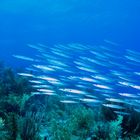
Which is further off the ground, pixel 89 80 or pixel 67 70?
pixel 67 70

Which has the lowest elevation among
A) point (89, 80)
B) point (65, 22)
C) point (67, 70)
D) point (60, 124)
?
point (60, 124)

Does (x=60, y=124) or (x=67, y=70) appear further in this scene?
(x=67, y=70)

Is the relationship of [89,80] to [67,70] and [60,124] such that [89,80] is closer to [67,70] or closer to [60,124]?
[67,70]

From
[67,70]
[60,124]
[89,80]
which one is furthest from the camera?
[67,70]

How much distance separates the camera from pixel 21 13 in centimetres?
8756

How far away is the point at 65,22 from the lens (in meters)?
102

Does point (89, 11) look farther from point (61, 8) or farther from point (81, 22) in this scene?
point (81, 22)

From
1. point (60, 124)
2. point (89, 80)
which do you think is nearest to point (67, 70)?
point (89, 80)

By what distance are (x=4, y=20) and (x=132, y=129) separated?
92.9 metres

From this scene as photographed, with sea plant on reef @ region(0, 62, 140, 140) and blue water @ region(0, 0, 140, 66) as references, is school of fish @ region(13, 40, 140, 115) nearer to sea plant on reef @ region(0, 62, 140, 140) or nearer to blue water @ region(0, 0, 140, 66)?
sea plant on reef @ region(0, 62, 140, 140)

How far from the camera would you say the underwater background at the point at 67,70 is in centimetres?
721

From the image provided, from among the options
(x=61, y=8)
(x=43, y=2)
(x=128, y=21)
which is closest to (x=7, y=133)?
(x=61, y=8)

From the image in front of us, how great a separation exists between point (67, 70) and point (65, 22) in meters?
91.6

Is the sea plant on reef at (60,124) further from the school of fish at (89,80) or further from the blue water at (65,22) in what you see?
the blue water at (65,22)
